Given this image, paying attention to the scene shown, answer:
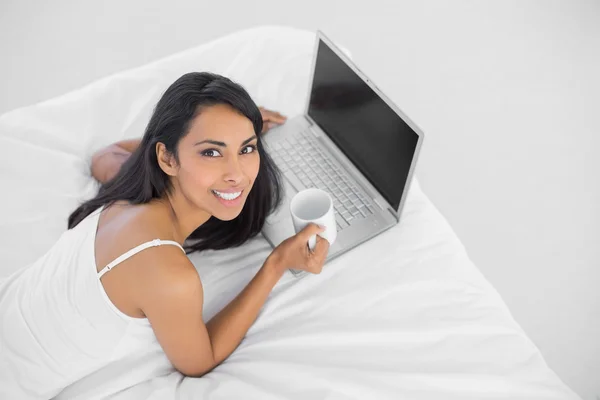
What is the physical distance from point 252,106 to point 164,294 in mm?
476

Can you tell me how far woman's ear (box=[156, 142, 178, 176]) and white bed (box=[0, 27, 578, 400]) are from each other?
386mm

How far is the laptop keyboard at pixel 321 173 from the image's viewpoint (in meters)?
1.80

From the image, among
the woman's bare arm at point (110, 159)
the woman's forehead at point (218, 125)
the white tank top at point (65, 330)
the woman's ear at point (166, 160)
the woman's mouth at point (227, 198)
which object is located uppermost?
the woman's forehead at point (218, 125)

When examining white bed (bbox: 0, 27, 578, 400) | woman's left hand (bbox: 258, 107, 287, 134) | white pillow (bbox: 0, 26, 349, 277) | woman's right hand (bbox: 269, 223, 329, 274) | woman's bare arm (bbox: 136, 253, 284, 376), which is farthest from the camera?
woman's left hand (bbox: 258, 107, 287, 134)

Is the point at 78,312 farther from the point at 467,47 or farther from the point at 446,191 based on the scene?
the point at 467,47

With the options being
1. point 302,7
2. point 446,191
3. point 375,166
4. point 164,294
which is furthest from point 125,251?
point 302,7

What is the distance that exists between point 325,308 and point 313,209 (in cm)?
26

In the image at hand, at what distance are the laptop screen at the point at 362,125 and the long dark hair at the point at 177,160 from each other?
0.81 feet

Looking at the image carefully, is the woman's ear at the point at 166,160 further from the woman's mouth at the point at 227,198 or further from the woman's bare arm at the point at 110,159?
the woman's bare arm at the point at 110,159

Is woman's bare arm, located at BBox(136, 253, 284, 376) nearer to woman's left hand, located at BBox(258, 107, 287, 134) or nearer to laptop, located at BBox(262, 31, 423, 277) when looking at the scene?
laptop, located at BBox(262, 31, 423, 277)

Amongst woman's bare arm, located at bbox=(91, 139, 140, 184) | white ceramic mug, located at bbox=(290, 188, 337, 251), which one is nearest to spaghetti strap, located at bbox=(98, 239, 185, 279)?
white ceramic mug, located at bbox=(290, 188, 337, 251)

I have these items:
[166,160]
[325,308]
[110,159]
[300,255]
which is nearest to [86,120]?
[110,159]

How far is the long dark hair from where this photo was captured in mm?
1389

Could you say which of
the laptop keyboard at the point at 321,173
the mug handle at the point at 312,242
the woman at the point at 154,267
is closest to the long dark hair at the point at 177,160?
the woman at the point at 154,267
